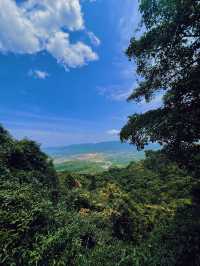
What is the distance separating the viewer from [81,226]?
12617 mm

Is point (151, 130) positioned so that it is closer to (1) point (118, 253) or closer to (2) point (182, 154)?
(2) point (182, 154)

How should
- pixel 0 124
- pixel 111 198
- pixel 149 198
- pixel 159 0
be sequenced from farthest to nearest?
pixel 149 198
pixel 111 198
pixel 0 124
pixel 159 0

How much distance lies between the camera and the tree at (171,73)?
930 cm

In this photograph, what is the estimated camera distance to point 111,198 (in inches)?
1379

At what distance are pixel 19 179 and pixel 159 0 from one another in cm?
1432

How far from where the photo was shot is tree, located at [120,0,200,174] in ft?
30.5

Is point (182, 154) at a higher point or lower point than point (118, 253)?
higher

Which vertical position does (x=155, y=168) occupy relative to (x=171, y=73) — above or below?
below

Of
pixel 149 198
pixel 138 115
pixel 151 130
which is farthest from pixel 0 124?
pixel 149 198

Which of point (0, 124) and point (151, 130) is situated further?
point (0, 124)

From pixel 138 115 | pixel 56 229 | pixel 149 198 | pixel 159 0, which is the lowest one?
pixel 149 198

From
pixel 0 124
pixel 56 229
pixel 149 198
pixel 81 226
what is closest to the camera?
pixel 56 229

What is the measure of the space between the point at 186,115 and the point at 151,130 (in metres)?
1.50

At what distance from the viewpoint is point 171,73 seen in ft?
36.5
